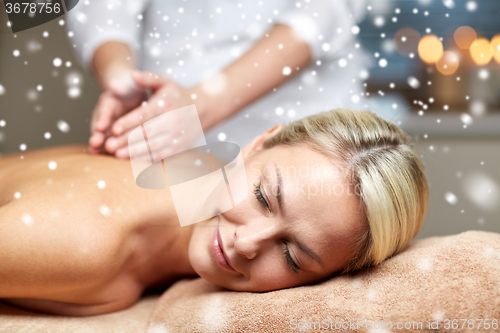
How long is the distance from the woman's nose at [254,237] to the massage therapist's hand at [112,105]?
1.35 ft

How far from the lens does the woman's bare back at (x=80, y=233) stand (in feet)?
1.83

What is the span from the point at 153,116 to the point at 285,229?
0.40 m

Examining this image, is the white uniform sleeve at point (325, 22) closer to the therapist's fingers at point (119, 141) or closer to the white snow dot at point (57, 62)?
the therapist's fingers at point (119, 141)

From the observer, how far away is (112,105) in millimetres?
808

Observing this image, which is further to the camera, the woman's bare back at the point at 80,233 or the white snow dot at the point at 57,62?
the white snow dot at the point at 57,62

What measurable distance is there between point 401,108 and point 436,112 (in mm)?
117

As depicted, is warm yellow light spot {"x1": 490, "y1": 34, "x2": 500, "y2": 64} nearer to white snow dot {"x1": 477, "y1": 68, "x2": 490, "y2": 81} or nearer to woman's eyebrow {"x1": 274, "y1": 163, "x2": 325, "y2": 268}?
white snow dot {"x1": 477, "y1": 68, "x2": 490, "y2": 81}

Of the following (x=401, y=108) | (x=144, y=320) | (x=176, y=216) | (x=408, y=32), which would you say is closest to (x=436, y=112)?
(x=401, y=108)

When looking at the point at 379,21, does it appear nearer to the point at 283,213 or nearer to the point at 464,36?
the point at 464,36

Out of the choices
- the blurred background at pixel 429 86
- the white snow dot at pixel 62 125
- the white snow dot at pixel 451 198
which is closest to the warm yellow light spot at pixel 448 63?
the blurred background at pixel 429 86

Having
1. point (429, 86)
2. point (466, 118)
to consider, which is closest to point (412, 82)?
point (429, 86)

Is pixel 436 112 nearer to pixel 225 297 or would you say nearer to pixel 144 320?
pixel 225 297

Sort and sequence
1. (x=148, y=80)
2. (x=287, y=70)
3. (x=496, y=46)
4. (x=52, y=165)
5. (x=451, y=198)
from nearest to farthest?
1. (x=52, y=165)
2. (x=148, y=80)
3. (x=287, y=70)
4. (x=496, y=46)
5. (x=451, y=198)

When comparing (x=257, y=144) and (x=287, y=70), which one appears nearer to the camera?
(x=257, y=144)
